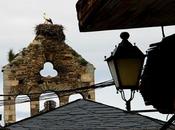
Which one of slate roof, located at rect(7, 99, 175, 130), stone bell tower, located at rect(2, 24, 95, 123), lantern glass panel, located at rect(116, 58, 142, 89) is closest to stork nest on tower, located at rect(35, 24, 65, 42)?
stone bell tower, located at rect(2, 24, 95, 123)

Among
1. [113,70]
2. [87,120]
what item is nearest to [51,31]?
[87,120]

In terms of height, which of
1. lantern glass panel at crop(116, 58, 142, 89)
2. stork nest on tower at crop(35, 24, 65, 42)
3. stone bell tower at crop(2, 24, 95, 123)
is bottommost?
lantern glass panel at crop(116, 58, 142, 89)

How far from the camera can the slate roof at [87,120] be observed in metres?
14.5

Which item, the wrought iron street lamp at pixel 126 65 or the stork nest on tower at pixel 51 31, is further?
the stork nest on tower at pixel 51 31

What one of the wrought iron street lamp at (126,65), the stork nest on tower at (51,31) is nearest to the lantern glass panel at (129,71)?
the wrought iron street lamp at (126,65)

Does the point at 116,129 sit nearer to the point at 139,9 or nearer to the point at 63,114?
the point at 63,114

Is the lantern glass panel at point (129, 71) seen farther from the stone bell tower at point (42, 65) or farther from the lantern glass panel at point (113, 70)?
the stone bell tower at point (42, 65)

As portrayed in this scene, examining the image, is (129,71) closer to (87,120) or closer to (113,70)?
(113,70)

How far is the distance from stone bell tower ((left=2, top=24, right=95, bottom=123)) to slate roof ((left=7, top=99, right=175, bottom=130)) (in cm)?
615

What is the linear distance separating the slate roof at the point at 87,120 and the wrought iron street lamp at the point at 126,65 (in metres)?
8.82

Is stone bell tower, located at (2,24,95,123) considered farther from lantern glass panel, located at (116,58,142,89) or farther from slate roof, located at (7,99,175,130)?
lantern glass panel, located at (116,58,142,89)

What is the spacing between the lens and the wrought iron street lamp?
498 centimetres

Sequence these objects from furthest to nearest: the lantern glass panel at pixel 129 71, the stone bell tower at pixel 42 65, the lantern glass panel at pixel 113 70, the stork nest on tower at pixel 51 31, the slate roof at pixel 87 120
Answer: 1. the stork nest on tower at pixel 51 31
2. the stone bell tower at pixel 42 65
3. the slate roof at pixel 87 120
4. the lantern glass panel at pixel 113 70
5. the lantern glass panel at pixel 129 71

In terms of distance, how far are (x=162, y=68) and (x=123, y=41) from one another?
171 centimetres
